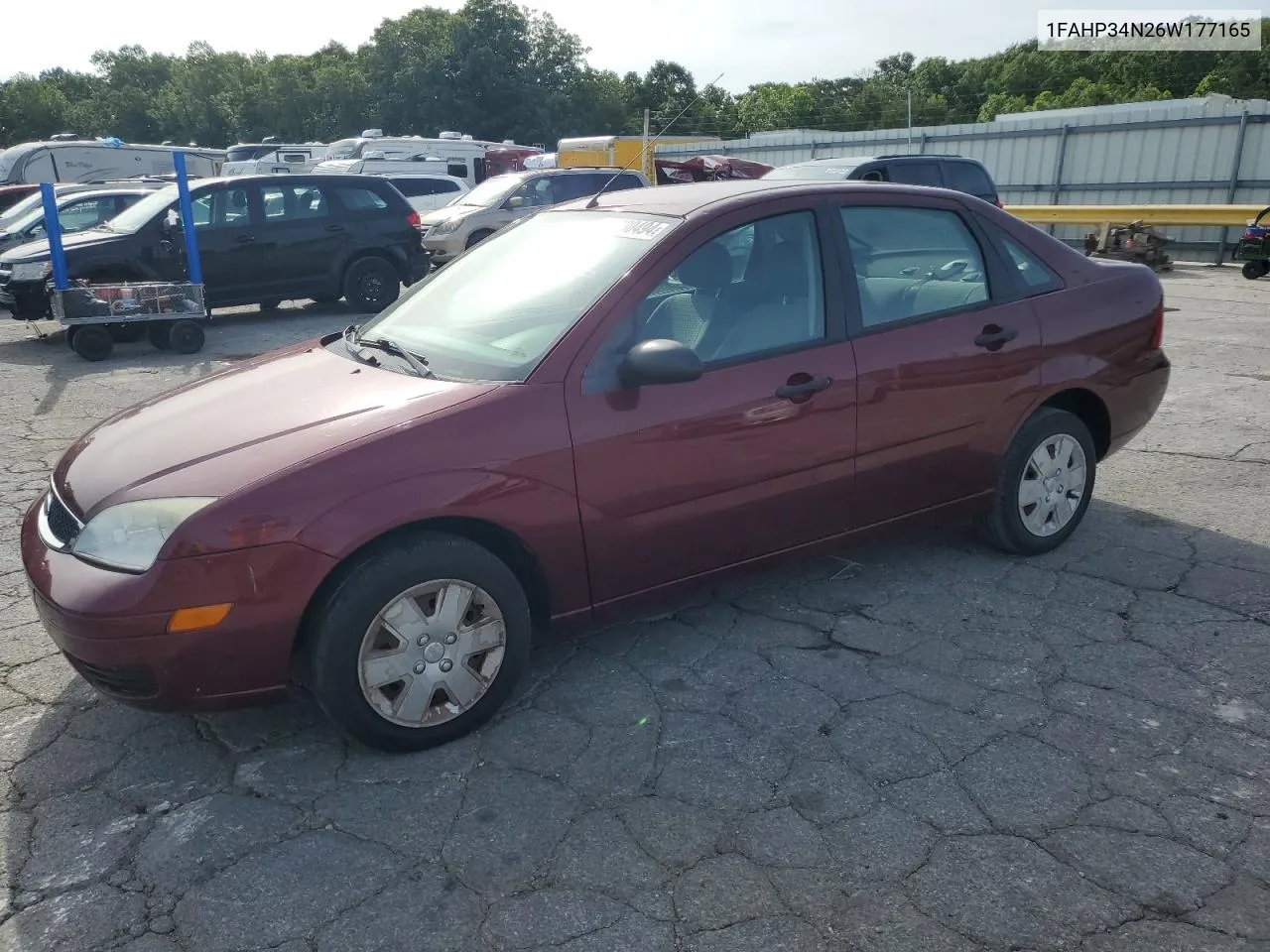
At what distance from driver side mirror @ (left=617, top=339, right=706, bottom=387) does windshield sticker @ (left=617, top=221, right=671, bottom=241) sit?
53 cm

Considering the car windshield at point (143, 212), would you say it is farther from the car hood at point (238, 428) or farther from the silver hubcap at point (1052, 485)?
the silver hubcap at point (1052, 485)

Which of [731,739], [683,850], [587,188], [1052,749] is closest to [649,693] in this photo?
[731,739]

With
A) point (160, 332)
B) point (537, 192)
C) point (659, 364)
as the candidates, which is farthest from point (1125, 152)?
point (659, 364)

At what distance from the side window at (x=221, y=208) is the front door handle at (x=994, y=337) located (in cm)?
986

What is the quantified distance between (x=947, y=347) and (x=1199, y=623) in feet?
4.68

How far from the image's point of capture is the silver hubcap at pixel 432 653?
293cm

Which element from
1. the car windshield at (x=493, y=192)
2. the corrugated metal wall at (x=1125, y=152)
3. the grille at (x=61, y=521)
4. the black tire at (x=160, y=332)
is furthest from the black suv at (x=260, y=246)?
the corrugated metal wall at (x=1125, y=152)

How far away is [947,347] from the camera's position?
13.0ft

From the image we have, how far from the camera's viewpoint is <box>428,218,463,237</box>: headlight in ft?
50.0

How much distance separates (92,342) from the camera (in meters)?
9.76

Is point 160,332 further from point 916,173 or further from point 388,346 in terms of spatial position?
point 916,173

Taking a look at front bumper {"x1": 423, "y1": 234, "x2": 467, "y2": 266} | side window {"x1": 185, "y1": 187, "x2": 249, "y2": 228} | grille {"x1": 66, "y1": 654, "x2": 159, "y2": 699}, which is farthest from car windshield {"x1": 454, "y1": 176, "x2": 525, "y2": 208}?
grille {"x1": 66, "y1": 654, "x2": 159, "y2": 699}

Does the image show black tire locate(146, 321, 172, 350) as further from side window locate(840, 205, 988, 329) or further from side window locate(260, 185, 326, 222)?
side window locate(840, 205, 988, 329)

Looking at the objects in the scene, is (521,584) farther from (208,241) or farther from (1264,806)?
(208,241)
